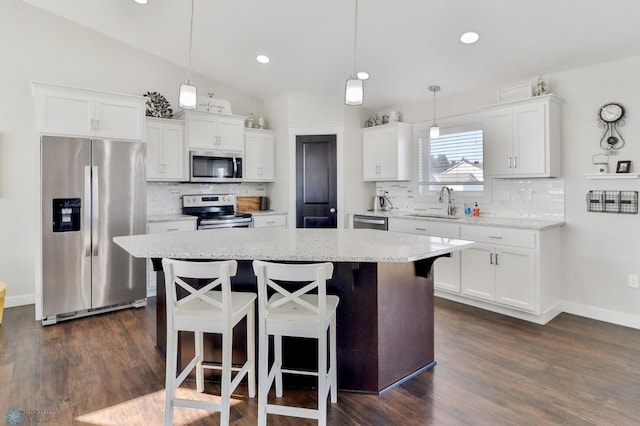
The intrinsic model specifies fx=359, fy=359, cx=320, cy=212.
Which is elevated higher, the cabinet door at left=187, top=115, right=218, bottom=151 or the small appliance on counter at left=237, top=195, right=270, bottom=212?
the cabinet door at left=187, top=115, right=218, bottom=151

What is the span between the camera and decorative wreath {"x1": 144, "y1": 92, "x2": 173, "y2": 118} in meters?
4.62

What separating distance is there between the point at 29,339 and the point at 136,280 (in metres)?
1.02

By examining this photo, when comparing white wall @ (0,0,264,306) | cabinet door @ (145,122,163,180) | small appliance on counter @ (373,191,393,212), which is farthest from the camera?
small appliance on counter @ (373,191,393,212)

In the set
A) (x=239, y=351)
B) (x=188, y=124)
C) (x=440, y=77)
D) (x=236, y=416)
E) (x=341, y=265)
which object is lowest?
(x=236, y=416)

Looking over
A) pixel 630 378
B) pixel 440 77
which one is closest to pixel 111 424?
pixel 630 378

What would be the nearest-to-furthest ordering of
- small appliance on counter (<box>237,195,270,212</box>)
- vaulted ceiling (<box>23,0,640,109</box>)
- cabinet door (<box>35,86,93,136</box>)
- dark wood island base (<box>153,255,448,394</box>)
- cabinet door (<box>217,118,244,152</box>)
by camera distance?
dark wood island base (<box>153,255,448,394</box>), vaulted ceiling (<box>23,0,640,109</box>), cabinet door (<box>35,86,93,136</box>), cabinet door (<box>217,118,244,152</box>), small appliance on counter (<box>237,195,270,212</box>)

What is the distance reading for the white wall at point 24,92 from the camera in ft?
12.9

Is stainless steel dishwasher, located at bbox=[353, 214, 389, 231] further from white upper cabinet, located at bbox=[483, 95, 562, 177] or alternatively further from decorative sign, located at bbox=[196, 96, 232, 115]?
decorative sign, located at bbox=[196, 96, 232, 115]

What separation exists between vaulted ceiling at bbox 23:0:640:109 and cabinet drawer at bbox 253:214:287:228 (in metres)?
1.86

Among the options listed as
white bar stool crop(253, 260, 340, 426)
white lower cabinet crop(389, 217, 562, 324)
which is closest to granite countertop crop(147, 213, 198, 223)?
white bar stool crop(253, 260, 340, 426)

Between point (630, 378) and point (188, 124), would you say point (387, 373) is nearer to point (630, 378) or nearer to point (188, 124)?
point (630, 378)

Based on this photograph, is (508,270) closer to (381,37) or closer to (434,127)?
(434,127)

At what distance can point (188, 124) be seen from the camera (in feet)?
15.1

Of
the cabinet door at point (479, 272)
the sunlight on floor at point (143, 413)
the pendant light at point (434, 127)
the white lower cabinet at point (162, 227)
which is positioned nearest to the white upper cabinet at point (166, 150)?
the white lower cabinet at point (162, 227)
